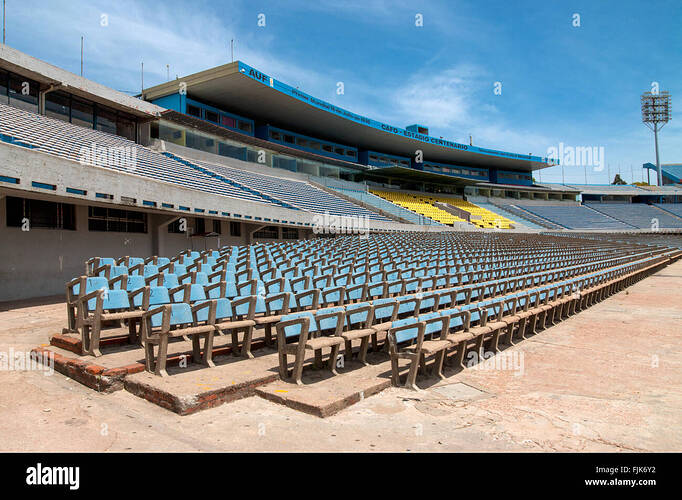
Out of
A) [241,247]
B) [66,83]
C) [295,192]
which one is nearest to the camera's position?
[241,247]

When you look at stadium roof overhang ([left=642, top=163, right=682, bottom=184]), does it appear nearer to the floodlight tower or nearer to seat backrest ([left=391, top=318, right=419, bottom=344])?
the floodlight tower

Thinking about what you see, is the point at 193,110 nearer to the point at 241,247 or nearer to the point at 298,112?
the point at 298,112

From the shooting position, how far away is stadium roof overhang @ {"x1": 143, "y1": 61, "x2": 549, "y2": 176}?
2811 cm

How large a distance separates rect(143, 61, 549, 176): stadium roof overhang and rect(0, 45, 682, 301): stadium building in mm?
125

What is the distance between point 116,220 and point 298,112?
75.5ft

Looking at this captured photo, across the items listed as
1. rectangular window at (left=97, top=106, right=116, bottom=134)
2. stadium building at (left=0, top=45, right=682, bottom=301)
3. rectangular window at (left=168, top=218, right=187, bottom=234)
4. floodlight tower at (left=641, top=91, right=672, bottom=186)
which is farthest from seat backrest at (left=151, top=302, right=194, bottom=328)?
floodlight tower at (left=641, top=91, right=672, bottom=186)

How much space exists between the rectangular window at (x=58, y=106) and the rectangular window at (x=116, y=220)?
314 inches

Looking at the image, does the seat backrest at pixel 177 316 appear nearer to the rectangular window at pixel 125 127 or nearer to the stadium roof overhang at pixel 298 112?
the rectangular window at pixel 125 127

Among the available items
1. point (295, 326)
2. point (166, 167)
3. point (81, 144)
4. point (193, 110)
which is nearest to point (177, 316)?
point (295, 326)

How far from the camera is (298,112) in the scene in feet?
114

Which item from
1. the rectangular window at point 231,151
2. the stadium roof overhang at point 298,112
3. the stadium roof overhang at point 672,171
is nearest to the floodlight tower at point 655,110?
the stadium roof overhang at point 672,171

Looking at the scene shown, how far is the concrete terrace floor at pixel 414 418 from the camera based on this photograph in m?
3.36
